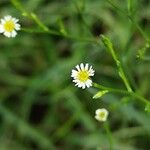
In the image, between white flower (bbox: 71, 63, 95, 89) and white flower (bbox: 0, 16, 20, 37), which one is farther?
white flower (bbox: 0, 16, 20, 37)

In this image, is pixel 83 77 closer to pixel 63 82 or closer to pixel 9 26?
pixel 9 26

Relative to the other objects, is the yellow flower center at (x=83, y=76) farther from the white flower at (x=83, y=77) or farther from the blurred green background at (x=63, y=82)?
the blurred green background at (x=63, y=82)

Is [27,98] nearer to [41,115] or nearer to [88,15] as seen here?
[41,115]

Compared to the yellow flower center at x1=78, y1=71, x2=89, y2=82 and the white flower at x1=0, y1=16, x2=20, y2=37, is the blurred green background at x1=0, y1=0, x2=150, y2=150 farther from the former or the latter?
the yellow flower center at x1=78, y1=71, x2=89, y2=82

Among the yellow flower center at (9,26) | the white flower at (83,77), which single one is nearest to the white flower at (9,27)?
the yellow flower center at (9,26)

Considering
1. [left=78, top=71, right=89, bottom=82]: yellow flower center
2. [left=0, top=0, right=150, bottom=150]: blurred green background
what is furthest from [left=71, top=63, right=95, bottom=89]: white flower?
[left=0, top=0, right=150, bottom=150]: blurred green background
